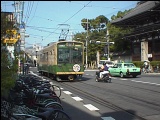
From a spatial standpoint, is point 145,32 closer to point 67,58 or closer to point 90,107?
point 67,58

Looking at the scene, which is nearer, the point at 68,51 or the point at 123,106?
the point at 123,106

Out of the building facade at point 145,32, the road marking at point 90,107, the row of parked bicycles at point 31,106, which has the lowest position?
the road marking at point 90,107

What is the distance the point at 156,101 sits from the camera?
11602mm

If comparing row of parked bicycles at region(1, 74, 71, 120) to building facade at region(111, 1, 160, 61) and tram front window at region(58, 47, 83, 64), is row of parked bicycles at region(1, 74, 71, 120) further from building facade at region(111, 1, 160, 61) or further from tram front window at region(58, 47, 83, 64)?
building facade at region(111, 1, 160, 61)

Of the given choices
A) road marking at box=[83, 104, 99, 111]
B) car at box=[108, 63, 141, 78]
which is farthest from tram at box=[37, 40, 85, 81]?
road marking at box=[83, 104, 99, 111]

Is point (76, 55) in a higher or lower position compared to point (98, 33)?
lower

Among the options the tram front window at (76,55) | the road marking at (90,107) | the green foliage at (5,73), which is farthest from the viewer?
the tram front window at (76,55)

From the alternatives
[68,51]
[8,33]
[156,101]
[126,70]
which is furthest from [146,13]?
[8,33]

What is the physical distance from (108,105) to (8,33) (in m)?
6.94

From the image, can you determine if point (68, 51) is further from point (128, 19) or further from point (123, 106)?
point (128, 19)

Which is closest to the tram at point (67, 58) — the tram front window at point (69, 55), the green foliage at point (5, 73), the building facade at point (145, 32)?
the tram front window at point (69, 55)

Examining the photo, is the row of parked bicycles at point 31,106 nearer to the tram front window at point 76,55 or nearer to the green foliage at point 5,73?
the green foliage at point 5,73

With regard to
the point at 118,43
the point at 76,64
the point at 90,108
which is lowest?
the point at 90,108

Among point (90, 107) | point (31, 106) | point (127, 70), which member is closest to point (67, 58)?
point (127, 70)
